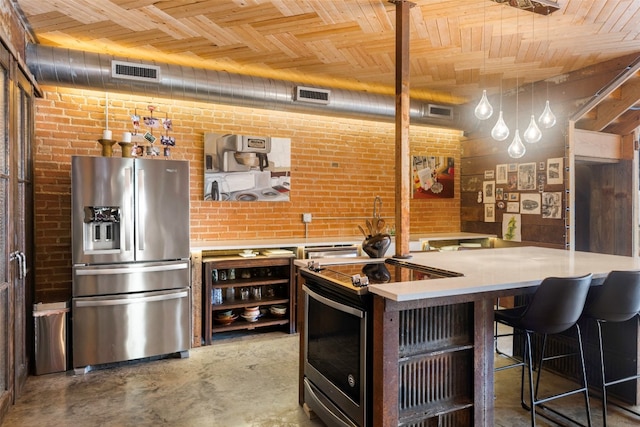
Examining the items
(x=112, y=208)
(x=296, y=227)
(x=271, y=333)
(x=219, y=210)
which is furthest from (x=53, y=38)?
(x=271, y=333)

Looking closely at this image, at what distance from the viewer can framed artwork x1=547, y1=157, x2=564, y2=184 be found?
472 centimetres

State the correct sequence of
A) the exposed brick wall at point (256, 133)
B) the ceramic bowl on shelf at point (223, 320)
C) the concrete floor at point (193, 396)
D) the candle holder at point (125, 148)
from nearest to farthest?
the concrete floor at point (193, 396), the candle holder at point (125, 148), the exposed brick wall at point (256, 133), the ceramic bowl on shelf at point (223, 320)

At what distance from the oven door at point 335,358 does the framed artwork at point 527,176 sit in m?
3.76

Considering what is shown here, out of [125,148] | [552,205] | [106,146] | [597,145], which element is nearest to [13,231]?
[106,146]

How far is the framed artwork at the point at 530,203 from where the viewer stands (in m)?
5.04

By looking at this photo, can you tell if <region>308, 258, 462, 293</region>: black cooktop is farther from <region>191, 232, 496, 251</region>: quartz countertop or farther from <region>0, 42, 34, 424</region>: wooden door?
<region>0, 42, 34, 424</region>: wooden door

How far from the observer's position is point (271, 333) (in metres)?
4.57

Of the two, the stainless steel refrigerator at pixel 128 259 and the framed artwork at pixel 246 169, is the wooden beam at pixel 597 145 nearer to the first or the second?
the framed artwork at pixel 246 169

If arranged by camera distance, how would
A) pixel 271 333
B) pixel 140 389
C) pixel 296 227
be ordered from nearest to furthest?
1. pixel 140 389
2. pixel 271 333
3. pixel 296 227

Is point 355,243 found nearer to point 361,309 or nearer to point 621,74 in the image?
point 361,309

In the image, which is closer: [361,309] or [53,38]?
[361,309]

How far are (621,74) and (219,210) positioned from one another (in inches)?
183

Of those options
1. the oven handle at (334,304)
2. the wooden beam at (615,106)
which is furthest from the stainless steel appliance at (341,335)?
the wooden beam at (615,106)

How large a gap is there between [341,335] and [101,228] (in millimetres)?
2517
